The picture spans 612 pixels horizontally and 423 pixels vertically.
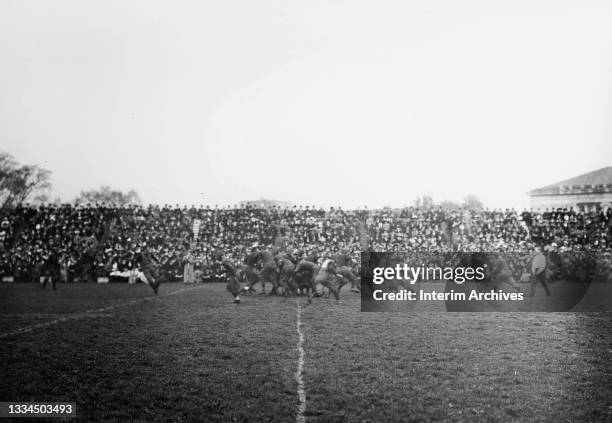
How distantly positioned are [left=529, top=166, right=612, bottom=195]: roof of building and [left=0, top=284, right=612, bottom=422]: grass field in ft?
93.6

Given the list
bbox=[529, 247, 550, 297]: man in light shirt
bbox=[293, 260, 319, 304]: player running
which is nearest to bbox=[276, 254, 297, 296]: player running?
bbox=[293, 260, 319, 304]: player running

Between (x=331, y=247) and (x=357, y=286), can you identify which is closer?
(x=357, y=286)

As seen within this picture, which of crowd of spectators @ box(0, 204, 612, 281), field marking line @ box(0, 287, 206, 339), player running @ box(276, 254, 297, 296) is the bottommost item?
field marking line @ box(0, 287, 206, 339)

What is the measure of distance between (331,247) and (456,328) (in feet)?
65.2

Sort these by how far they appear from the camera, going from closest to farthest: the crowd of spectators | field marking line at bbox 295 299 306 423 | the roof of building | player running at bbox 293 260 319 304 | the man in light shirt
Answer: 1. field marking line at bbox 295 299 306 423
2. player running at bbox 293 260 319 304
3. the man in light shirt
4. the crowd of spectators
5. the roof of building

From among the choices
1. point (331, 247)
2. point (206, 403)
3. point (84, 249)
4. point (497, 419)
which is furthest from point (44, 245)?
point (497, 419)

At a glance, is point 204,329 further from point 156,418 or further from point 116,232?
point 116,232

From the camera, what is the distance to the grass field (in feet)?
21.2

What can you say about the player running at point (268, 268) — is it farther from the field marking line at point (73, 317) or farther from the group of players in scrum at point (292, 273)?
the field marking line at point (73, 317)

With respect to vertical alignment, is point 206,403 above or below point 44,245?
below

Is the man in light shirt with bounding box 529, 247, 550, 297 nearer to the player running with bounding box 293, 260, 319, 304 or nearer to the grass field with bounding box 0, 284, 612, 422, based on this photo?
the grass field with bounding box 0, 284, 612, 422

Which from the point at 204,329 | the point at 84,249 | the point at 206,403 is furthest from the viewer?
the point at 84,249

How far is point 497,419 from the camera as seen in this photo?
6145mm

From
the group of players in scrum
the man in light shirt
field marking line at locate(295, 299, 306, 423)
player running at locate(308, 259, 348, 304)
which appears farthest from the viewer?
the man in light shirt
